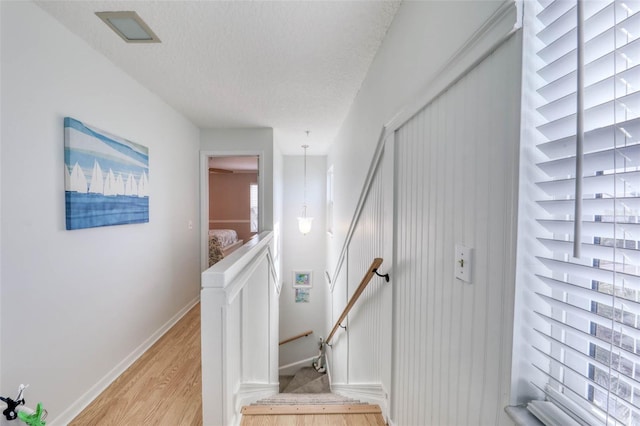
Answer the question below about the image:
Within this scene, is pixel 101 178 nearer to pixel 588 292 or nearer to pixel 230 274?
pixel 230 274

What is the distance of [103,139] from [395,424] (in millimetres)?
2631

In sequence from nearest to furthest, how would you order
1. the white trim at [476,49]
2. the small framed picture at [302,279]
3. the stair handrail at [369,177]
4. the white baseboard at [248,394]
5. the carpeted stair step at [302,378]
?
the white trim at [476,49] → the white baseboard at [248,394] → the stair handrail at [369,177] → the carpeted stair step at [302,378] → the small framed picture at [302,279]

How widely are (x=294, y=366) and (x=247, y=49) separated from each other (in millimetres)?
5739

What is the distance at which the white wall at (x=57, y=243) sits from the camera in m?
1.35

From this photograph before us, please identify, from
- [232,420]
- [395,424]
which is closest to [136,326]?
[232,420]

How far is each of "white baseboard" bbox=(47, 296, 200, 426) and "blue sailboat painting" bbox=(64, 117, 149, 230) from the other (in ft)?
3.63

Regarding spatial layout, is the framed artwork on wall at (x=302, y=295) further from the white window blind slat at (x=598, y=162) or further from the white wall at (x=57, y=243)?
the white window blind slat at (x=598, y=162)

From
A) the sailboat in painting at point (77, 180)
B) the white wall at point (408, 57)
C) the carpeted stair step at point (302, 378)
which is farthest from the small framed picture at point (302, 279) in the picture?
the sailboat in painting at point (77, 180)

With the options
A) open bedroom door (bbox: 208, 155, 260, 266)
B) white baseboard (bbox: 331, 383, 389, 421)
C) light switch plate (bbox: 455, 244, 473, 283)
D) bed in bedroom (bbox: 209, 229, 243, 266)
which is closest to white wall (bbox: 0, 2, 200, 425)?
white baseboard (bbox: 331, 383, 389, 421)

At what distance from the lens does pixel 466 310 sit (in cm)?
84

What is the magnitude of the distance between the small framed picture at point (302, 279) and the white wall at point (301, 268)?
0.27 feet

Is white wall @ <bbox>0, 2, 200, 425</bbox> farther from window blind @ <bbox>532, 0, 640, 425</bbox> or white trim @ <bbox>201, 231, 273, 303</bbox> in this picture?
window blind @ <bbox>532, 0, 640, 425</bbox>

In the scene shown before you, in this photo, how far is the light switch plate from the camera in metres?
0.82

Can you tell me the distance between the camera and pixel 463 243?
33.8 inches
